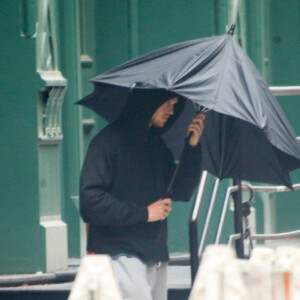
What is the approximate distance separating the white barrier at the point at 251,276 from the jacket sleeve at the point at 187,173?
1963 mm

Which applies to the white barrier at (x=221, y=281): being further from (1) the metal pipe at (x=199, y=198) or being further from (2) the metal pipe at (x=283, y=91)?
(2) the metal pipe at (x=283, y=91)

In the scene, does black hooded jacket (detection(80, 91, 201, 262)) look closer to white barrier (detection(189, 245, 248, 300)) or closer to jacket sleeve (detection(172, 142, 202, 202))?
jacket sleeve (detection(172, 142, 202, 202))

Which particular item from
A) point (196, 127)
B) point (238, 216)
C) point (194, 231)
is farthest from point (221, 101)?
point (238, 216)

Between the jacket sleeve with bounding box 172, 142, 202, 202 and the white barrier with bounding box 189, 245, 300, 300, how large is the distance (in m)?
1.96

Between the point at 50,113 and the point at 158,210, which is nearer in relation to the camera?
the point at 158,210

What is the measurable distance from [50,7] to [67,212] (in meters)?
1.66

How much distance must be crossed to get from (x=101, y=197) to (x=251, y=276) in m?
1.68

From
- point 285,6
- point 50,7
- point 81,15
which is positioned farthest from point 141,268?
point 285,6

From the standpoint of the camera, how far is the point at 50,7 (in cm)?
813

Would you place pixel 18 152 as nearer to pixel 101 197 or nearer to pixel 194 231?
pixel 194 231

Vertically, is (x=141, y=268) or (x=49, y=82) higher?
(x=49, y=82)

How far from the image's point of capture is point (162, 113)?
18.9 feet

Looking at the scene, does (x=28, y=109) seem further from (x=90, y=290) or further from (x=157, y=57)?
(x=90, y=290)

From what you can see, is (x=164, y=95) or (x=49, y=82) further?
(x=49, y=82)
